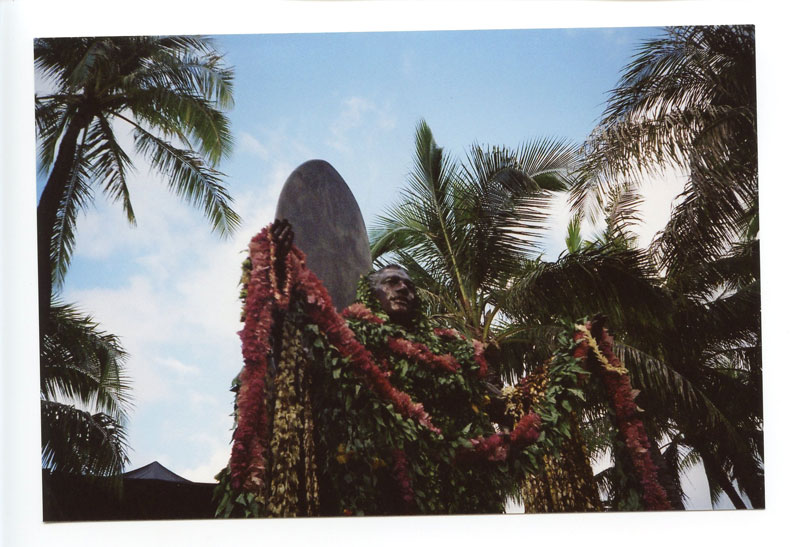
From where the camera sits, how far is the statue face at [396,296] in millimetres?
4676

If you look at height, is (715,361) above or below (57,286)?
below

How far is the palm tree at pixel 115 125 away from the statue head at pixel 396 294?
915 mm

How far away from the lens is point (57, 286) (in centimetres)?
455

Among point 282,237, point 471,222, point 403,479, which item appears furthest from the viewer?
point 471,222

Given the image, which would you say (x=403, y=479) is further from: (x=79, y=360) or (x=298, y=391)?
(x=79, y=360)

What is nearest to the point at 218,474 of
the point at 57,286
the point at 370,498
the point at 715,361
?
the point at 370,498

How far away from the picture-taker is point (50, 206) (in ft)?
15.1

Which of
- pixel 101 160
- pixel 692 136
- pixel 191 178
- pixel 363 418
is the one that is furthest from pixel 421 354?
pixel 101 160

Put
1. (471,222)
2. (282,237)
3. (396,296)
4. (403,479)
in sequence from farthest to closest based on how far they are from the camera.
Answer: (471,222) < (396,296) < (282,237) < (403,479)

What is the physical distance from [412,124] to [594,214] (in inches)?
47.2

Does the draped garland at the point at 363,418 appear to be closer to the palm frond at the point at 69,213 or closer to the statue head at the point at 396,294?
the statue head at the point at 396,294

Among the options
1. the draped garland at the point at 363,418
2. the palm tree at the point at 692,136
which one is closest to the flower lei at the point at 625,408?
the draped garland at the point at 363,418

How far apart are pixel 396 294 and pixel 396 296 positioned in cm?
1
